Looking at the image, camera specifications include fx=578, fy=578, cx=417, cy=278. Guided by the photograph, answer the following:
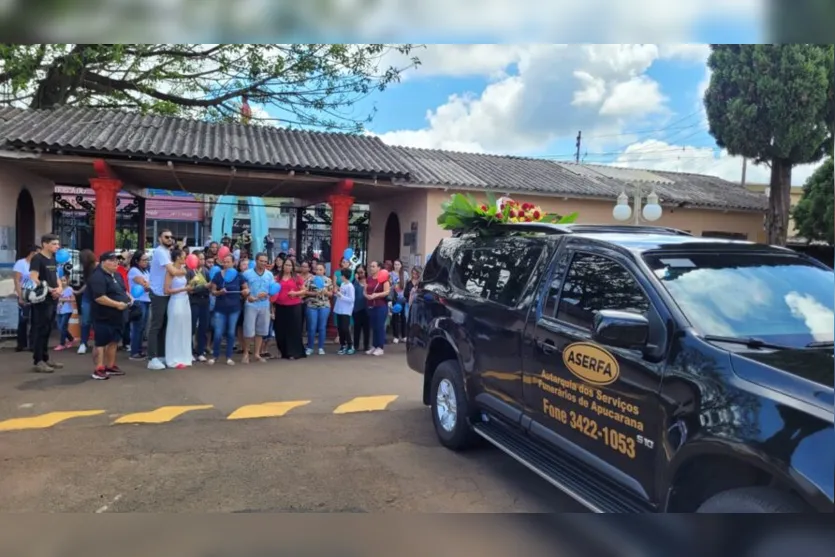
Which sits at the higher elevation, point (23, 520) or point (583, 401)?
point (583, 401)

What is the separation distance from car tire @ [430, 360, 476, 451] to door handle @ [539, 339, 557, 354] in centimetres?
119

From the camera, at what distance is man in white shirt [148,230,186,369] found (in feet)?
26.2

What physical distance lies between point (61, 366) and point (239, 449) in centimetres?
465

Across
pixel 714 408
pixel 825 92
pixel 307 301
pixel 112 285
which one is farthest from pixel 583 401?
pixel 307 301

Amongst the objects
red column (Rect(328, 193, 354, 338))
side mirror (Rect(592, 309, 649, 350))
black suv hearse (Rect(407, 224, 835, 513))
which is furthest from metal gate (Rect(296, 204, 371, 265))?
side mirror (Rect(592, 309, 649, 350))

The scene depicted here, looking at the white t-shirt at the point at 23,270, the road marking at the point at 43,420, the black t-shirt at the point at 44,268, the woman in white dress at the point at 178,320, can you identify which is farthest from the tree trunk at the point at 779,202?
the white t-shirt at the point at 23,270

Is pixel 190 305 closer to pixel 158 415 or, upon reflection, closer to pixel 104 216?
pixel 158 415

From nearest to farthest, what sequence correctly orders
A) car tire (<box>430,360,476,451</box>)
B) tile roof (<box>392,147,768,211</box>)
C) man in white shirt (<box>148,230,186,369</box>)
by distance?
car tire (<box>430,360,476,451</box>), man in white shirt (<box>148,230,186,369</box>), tile roof (<box>392,147,768,211</box>)

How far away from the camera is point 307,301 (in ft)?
32.1

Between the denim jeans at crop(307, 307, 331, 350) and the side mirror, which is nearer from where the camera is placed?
the side mirror

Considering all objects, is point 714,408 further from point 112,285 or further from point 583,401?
point 112,285

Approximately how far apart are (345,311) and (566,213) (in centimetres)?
647

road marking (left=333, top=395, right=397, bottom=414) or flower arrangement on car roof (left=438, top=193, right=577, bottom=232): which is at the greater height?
flower arrangement on car roof (left=438, top=193, right=577, bottom=232)

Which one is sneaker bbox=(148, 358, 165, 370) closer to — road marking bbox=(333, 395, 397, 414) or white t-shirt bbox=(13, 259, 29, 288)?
white t-shirt bbox=(13, 259, 29, 288)
